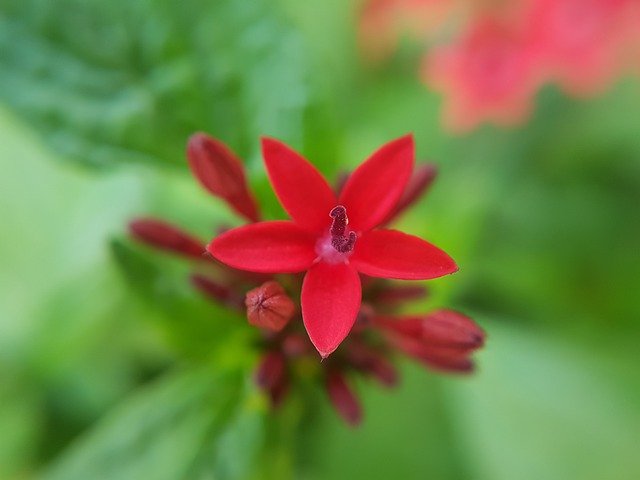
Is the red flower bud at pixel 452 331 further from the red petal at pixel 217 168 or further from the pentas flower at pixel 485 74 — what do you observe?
the pentas flower at pixel 485 74

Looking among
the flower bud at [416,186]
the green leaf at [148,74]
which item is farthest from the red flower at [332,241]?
the green leaf at [148,74]

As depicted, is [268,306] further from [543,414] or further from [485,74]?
[485,74]

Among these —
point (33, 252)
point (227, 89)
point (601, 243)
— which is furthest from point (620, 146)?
point (33, 252)

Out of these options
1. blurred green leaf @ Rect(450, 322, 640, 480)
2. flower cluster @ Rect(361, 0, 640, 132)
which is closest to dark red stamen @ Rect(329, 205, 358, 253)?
blurred green leaf @ Rect(450, 322, 640, 480)


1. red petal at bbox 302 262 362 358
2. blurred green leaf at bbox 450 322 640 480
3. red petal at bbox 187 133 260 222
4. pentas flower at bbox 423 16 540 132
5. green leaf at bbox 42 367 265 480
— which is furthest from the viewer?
pentas flower at bbox 423 16 540 132

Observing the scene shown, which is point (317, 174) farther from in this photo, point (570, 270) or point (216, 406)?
point (570, 270)

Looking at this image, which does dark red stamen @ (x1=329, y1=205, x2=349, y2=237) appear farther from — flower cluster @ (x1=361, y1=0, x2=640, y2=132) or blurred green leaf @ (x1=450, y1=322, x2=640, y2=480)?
flower cluster @ (x1=361, y1=0, x2=640, y2=132)

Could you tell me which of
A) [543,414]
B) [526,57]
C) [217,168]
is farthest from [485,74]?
[217,168]
